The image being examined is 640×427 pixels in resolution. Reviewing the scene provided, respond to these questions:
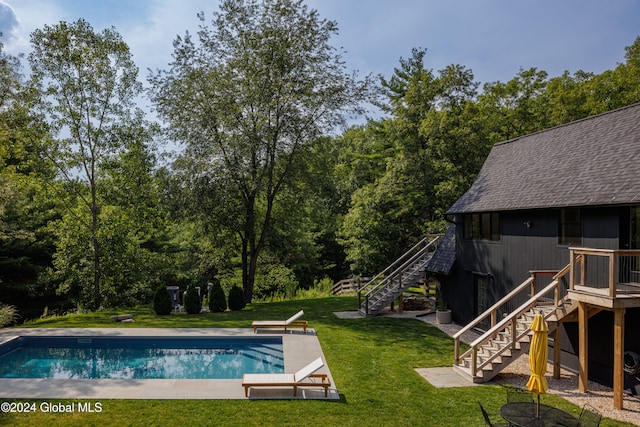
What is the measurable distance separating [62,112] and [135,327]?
1217 centimetres

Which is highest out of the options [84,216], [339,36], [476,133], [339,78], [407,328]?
[339,36]

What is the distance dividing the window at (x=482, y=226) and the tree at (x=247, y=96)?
31.8 ft

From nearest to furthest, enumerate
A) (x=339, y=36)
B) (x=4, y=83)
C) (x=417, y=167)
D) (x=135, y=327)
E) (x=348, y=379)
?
(x=348, y=379) < (x=135, y=327) < (x=4, y=83) < (x=339, y=36) < (x=417, y=167)

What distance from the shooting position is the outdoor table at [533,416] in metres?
7.19

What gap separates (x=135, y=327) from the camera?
16.0 metres

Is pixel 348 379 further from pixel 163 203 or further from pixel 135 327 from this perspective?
pixel 163 203

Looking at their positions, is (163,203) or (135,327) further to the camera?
(163,203)

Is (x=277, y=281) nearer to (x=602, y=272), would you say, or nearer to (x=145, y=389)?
(x=145, y=389)

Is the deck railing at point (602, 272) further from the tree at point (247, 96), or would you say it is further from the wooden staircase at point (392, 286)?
the tree at point (247, 96)

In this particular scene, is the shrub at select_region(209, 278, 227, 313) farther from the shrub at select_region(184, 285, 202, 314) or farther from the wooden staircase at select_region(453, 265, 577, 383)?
the wooden staircase at select_region(453, 265, 577, 383)

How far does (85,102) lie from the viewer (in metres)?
21.1

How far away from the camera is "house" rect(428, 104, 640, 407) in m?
9.59

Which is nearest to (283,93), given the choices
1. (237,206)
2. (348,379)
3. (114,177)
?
(237,206)

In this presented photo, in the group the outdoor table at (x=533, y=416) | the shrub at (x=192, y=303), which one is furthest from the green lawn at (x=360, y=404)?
the shrub at (x=192, y=303)
